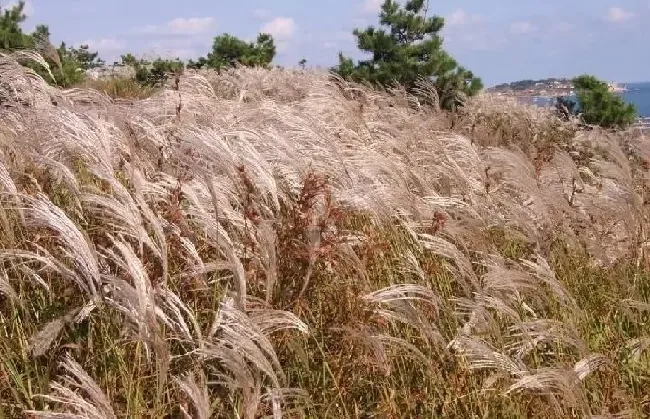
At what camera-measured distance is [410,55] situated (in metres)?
14.0

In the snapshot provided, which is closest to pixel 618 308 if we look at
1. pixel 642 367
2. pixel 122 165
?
pixel 642 367

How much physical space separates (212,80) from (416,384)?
11607 mm

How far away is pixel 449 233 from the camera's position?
3.85 meters

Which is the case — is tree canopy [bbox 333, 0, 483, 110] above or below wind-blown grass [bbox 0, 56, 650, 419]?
above

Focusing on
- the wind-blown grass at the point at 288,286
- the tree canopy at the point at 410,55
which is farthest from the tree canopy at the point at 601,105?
the wind-blown grass at the point at 288,286

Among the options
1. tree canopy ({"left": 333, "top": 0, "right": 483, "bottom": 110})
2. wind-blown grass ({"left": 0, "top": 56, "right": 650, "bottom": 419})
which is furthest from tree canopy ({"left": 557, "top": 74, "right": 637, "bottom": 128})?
wind-blown grass ({"left": 0, "top": 56, "right": 650, "bottom": 419})

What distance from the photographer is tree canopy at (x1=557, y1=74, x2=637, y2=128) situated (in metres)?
12.9

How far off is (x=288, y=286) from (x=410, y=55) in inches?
443

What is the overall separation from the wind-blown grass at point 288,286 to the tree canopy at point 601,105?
8169mm

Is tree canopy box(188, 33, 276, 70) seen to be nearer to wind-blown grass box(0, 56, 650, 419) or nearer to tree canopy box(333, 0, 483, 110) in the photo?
tree canopy box(333, 0, 483, 110)

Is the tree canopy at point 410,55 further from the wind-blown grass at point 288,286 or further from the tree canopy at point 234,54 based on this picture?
the wind-blown grass at point 288,286

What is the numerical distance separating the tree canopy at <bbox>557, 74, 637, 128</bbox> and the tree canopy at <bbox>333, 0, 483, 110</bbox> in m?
1.94

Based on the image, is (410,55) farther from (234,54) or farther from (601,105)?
(234,54)

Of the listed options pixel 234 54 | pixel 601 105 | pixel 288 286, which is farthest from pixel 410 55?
pixel 288 286
